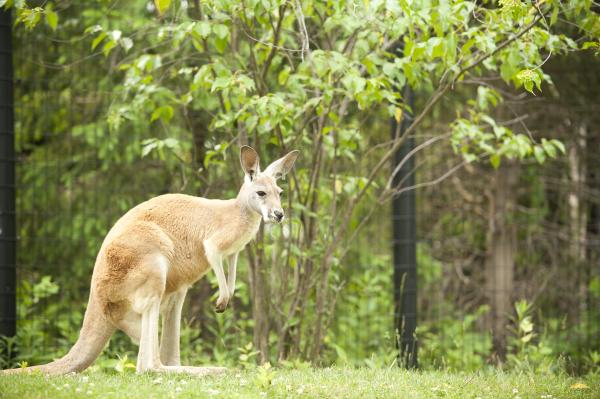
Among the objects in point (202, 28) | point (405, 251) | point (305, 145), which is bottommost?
point (405, 251)

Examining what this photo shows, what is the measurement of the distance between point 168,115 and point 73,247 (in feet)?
6.89

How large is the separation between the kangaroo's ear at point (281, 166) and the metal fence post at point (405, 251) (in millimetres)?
1782

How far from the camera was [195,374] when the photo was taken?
13.8 ft

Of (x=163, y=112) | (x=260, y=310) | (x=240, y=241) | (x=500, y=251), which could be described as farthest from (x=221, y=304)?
(x=500, y=251)

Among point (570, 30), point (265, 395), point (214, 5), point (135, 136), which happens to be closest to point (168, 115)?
point (214, 5)

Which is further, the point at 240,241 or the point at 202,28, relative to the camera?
the point at 202,28

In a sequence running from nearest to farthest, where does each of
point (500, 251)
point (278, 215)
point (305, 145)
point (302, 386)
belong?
point (302, 386) → point (278, 215) → point (305, 145) → point (500, 251)

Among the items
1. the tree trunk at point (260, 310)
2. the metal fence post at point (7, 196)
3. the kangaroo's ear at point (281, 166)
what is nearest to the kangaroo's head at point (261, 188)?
the kangaroo's ear at point (281, 166)

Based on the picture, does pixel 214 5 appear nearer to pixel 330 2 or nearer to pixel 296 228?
pixel 330 2

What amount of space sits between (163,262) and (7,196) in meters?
2.12

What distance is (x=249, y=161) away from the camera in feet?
13.9

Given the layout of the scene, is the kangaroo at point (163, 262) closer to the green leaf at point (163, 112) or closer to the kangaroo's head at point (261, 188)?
the kangaroo's head at point (261, 188)

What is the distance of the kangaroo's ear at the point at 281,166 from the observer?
4.34 metres

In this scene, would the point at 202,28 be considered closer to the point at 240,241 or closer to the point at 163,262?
the point at 240,241
